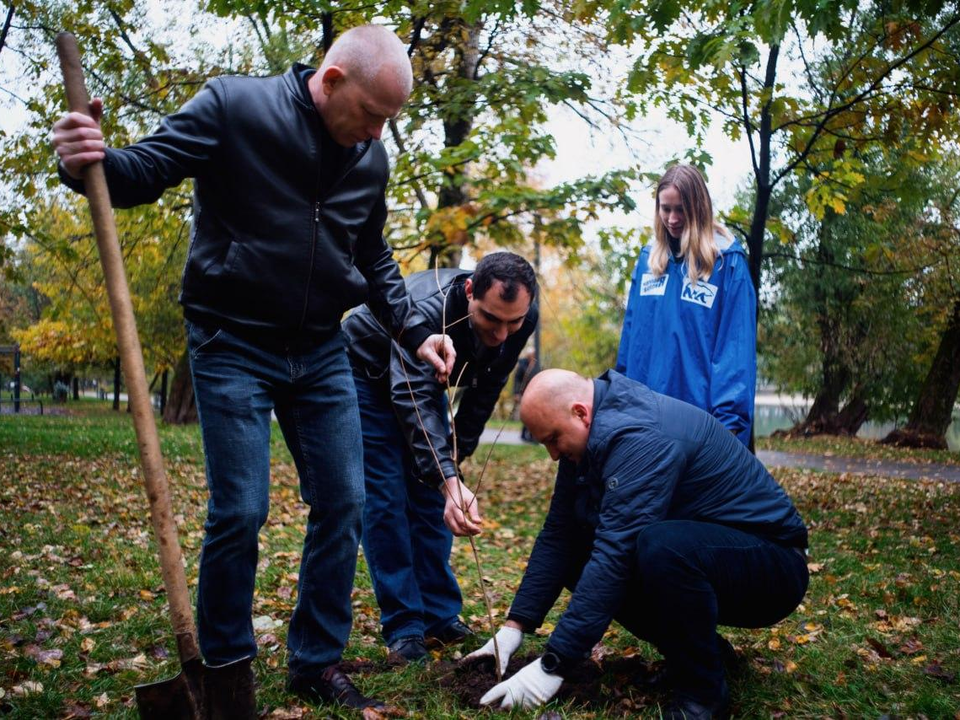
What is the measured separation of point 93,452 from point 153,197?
964cm

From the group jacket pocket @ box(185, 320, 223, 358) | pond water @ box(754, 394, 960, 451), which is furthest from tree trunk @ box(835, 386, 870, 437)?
jacket pocket @ box(185, 320, 223, 358)

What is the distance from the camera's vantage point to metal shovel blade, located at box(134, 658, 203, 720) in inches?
86.7

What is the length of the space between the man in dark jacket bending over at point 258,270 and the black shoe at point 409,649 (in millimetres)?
577

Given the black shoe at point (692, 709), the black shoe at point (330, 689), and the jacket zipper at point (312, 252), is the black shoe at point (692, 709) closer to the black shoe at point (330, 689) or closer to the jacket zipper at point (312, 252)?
the black shoe at point (330, 689)

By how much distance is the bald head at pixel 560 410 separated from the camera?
114 inches

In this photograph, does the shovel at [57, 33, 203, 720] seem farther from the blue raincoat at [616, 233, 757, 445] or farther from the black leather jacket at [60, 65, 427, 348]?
the blue raincoat at [616, 233, 757, 445]

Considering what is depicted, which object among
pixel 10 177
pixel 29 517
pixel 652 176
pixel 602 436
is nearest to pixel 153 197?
pixel 602 436

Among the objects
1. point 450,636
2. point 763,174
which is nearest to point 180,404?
point 763,174

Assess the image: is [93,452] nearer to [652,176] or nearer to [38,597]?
[38,597]

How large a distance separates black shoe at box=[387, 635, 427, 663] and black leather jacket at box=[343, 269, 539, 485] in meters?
0.69

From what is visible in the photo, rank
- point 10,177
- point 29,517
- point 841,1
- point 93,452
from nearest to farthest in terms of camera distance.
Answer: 1. point 841,1
2. point 29,517
3. point 10,177
4. point 93,452

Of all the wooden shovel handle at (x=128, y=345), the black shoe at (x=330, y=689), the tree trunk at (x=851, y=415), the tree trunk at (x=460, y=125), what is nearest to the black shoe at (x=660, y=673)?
the black shoe at (x=330, y=689)

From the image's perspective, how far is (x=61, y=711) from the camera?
9.18 feet

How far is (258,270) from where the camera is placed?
8.31 ft
